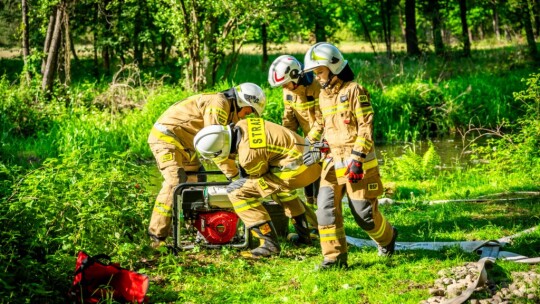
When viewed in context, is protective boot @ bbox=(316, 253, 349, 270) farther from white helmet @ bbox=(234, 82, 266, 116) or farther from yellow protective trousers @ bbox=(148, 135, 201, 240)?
white helmet @ bbox=(234, 82, 266, 116)

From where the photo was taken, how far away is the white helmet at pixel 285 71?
369 inches

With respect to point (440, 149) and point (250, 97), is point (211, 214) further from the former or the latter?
point (440, 149)

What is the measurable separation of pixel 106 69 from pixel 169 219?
21.2 metres

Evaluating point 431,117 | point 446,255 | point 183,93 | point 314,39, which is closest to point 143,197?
point 446,255

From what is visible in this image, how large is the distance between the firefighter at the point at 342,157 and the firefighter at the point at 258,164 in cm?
57

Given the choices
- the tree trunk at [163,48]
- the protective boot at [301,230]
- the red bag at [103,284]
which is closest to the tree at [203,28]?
the tree trunk at [163,48]

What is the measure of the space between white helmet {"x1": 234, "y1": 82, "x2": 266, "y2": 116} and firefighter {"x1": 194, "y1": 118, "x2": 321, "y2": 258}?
1.76 ft

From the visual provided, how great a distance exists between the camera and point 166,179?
8.39 metres

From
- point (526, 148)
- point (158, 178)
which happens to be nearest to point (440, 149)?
point (526, 148)

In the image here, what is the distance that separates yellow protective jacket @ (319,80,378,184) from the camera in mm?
7043

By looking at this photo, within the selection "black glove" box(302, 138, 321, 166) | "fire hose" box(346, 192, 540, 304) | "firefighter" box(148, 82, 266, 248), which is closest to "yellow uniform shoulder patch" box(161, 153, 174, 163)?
"firefighter" box(148, 82, 266, 248)

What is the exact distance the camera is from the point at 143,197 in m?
8.36

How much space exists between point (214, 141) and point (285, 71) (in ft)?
7.26

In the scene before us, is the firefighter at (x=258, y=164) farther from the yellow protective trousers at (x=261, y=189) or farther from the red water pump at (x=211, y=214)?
the red water pump at (x=211, y=214)
